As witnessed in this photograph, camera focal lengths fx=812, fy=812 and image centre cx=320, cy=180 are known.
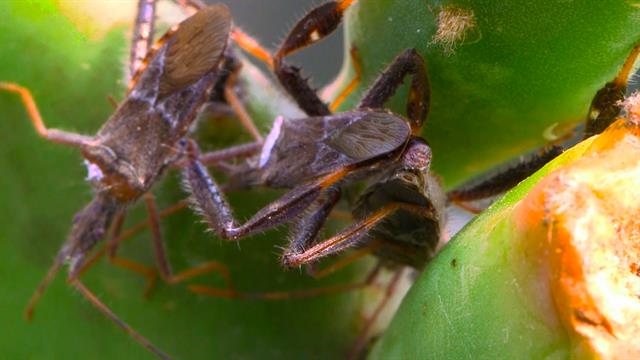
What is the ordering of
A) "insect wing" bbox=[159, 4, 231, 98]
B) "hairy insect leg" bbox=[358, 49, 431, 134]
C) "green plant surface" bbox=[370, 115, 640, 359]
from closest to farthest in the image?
"green plant surface" bbox=[370, 115, 640, 359] < "hairy insect leg" bbox=[358, 49, 431, 134] < "insect wing" bbox=[159, 4, 231, 98]

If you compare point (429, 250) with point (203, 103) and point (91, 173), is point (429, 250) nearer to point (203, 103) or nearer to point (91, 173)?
point (203, 103)

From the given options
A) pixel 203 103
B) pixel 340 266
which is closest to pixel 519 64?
pixel 340 266

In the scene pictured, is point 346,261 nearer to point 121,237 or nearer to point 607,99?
point 121,237

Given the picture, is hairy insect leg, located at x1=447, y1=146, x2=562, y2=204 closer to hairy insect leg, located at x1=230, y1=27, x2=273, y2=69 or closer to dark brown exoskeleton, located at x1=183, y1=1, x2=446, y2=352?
dark brown exoskeleton, located at x1=183, y1=1, x2=446, y2=352

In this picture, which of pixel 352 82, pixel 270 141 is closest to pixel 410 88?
pixel 352 82

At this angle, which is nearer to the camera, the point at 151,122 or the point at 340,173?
the point at 340,173

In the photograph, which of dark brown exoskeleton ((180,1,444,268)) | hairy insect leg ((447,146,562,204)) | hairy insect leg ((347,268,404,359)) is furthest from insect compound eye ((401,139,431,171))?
hairy insect leg ((347,268,404,359))
